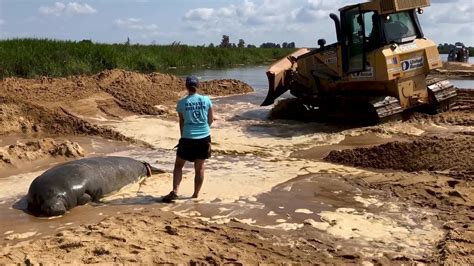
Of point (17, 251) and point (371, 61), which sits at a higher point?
point (371, 61)

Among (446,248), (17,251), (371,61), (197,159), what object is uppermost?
(371,61)

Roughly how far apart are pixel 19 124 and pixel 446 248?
1026 centimetres

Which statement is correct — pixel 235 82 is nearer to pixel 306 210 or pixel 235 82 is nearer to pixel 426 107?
pixel 426 107

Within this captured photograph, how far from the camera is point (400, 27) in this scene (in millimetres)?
13562

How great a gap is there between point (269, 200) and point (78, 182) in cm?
260

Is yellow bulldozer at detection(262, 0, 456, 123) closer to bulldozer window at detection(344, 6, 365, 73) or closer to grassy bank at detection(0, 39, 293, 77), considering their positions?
bulldozer window at detection(344, 6, 365, 73)

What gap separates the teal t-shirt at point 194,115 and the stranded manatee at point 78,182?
4.66 ft

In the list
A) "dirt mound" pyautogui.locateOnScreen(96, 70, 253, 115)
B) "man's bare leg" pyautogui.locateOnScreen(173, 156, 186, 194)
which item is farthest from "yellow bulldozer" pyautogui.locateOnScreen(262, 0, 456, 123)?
"man's bare leg" pyautogui.locateOnScreen(173, 156, 186, 194)

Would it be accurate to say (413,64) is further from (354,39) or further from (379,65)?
(354,39)

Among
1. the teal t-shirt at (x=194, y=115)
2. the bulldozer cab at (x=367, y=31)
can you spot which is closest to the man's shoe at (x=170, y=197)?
the teal t-shirt at (x=194, y=115)

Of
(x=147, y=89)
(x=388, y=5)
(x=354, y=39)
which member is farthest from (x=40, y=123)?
(x=388, y=5)

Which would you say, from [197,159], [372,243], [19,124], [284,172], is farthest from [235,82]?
[372,243]

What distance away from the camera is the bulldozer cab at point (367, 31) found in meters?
13.2

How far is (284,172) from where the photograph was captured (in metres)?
9.38
